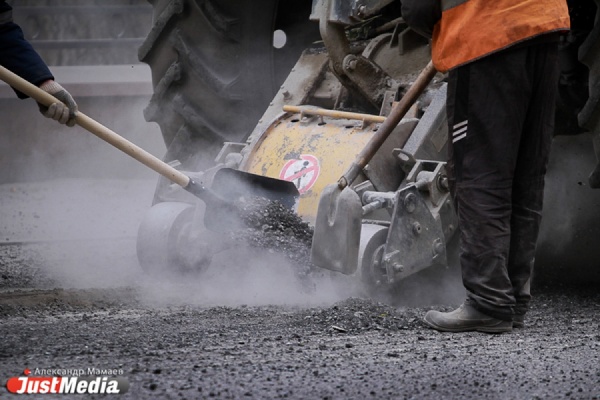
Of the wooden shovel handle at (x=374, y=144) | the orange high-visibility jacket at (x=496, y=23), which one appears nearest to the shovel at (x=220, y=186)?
the wooden shovel handle at (x=374, y=144)

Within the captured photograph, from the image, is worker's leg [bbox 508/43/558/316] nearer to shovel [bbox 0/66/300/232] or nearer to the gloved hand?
shovel [bbox 0/66/300/232]

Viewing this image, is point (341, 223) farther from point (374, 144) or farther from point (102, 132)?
point (102, 132)

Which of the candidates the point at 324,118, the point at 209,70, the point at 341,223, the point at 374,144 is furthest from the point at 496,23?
the point at 209,70

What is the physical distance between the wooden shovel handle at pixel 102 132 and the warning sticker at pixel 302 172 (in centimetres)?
40

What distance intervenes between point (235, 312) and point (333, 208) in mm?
495

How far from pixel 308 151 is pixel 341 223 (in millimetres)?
701

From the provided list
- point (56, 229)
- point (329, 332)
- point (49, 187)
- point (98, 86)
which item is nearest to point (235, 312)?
point (329, 332)

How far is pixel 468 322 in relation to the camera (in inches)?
133

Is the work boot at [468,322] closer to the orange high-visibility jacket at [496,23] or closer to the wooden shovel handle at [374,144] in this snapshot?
the wooden shovel handle at [374,144]

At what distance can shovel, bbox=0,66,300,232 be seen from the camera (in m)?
4.12

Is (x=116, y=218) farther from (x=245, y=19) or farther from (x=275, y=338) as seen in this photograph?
(x=275, y=338)

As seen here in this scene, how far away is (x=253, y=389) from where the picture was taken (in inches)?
99.8

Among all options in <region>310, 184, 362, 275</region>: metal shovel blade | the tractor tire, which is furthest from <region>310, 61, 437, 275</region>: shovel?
the tractor tire

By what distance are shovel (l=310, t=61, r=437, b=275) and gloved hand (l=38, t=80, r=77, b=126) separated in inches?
41.4
